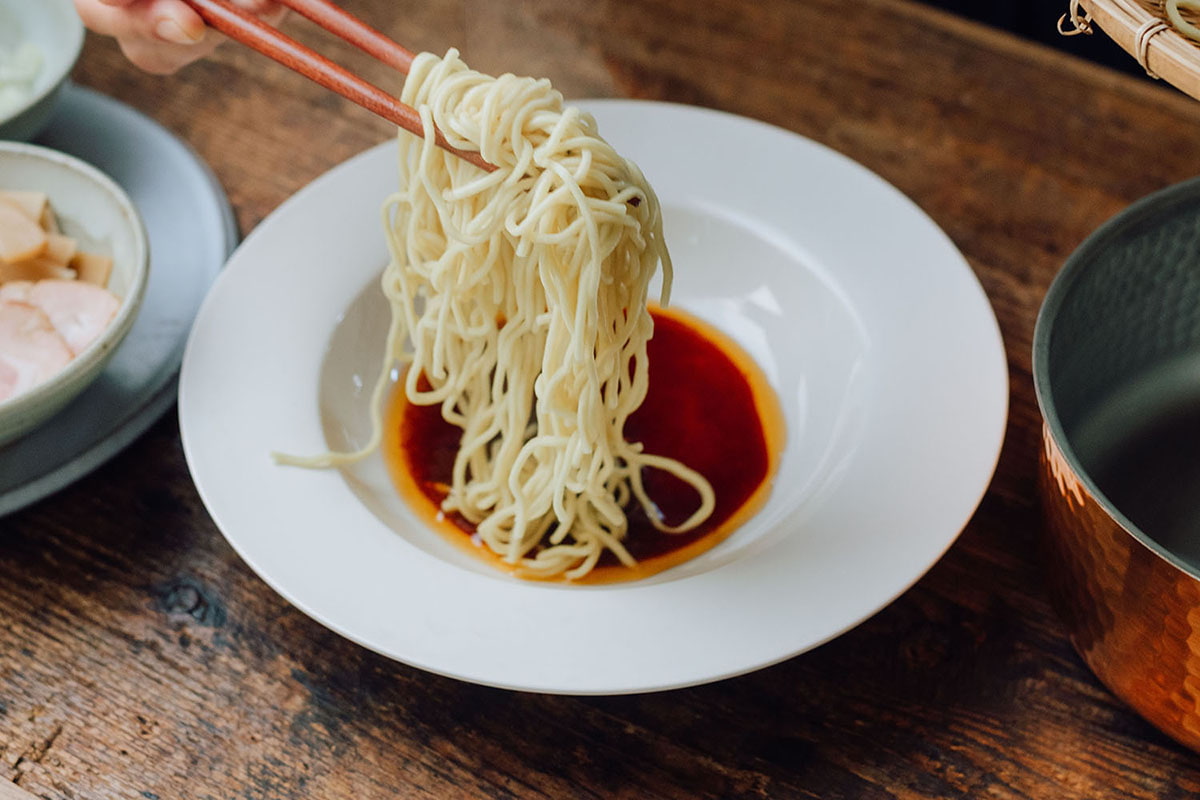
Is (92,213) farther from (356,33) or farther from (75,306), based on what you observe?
(356,33)

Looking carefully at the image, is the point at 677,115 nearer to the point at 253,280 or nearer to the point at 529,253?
the point at 529,253

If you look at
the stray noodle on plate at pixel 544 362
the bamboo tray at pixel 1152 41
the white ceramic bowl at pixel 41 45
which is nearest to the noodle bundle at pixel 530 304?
the stray noodle on plate at pixel 544 362

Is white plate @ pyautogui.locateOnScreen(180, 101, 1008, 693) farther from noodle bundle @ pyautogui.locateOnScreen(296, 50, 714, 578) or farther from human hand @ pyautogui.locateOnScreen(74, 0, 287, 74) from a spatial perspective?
human hand @ pyautogui.locateOnScreen(74, 0, 287, 74)

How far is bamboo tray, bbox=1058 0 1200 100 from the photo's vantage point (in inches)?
41.5

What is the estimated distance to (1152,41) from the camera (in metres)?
1.08

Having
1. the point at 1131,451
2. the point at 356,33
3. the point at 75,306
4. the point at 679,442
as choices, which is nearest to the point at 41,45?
the point at 75,306

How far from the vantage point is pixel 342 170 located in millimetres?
1775

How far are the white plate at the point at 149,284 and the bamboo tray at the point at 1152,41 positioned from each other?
131cm

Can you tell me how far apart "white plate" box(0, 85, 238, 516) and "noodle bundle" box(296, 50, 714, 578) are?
394 millimetres

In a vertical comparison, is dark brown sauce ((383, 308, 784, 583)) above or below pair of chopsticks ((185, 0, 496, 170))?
below

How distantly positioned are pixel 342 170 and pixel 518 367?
1.65 feet

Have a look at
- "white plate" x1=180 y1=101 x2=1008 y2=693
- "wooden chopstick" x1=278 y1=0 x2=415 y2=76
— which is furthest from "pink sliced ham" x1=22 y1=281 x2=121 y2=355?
"wooden chopstick" x1=278 y1=0 x2=415 y2=76

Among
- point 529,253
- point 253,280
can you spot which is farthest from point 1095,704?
point 253,280

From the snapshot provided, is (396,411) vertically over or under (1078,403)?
under
